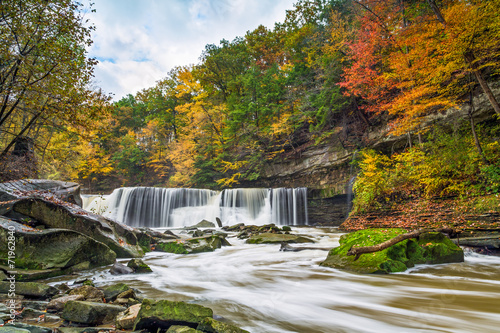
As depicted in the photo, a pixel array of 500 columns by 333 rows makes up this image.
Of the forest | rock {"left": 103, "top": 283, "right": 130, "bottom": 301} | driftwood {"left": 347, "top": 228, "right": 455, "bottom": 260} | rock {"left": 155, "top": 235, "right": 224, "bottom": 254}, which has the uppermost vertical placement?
the forest

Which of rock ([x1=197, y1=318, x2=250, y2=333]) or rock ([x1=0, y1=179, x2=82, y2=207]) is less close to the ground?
rock ([x1=0, y1=179, x2=82, y2=207])

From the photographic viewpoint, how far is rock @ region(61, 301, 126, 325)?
7.97 feet

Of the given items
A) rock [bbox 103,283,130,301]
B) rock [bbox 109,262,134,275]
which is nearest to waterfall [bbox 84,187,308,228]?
rock [bbox 109,262,134,275]

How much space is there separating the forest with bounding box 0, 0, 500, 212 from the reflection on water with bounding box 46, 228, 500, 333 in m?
4.25

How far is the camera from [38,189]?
7469 millimetres

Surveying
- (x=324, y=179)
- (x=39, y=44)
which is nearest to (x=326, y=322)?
(x=39, y=44)

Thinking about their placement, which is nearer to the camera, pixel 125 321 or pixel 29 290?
pixel 125 321

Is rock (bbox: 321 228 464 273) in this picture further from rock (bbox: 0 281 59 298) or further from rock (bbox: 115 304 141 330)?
rock (bbox: 0 281 59 298)

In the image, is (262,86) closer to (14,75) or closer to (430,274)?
(14,75)

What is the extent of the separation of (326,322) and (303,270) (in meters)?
2.42

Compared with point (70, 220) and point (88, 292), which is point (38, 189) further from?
point (88, 292)

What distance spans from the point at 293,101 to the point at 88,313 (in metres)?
18.6

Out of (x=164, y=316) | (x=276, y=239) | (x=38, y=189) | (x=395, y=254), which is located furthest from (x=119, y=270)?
(x=395, y=254)

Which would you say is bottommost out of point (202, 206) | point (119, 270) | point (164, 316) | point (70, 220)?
point (119, 270)
